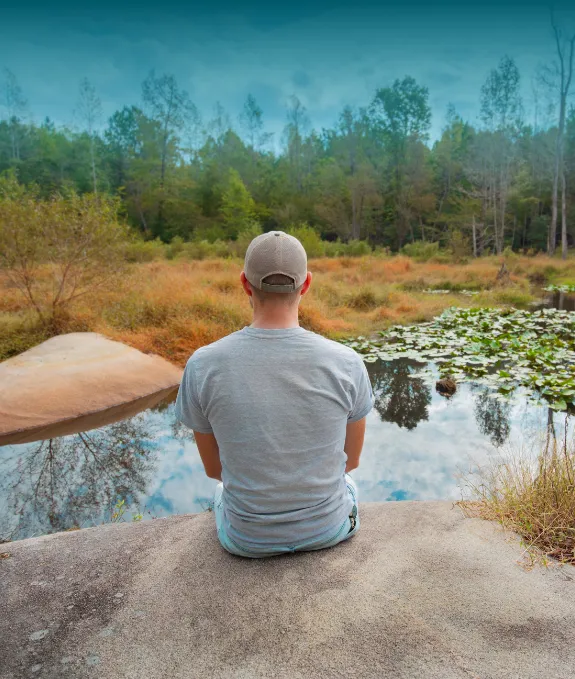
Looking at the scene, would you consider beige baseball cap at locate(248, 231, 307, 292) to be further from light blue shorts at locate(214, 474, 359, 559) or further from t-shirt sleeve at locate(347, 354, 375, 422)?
light blue shorts at locate(214, 474, 359, 559)

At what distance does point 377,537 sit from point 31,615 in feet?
4.76

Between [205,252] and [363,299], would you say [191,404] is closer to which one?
[363,299]

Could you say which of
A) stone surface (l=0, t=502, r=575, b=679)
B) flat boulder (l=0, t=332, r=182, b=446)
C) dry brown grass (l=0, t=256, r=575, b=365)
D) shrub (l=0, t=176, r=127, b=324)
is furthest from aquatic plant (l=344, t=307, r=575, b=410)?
shrub (l=0, t=176, r=127, b=324)

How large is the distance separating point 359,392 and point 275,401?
1.08 ft

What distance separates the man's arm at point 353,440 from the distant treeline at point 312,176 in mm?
30108

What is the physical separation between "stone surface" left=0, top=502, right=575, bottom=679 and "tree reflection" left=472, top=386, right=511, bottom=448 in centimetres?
298

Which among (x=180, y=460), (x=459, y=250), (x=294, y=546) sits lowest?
(x=180, y=460)

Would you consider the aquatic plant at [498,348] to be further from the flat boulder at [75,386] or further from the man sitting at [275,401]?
the man sitting at [275,401]

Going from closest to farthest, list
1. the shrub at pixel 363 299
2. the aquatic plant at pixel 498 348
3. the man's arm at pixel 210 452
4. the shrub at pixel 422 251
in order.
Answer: the man's arm at pixel 210 452 → the aquatic plant at pixel 498 348 → the shrub at pixel 363 299 → the shrub at pixel 422 251

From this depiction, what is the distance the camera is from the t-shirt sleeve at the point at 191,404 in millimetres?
1767

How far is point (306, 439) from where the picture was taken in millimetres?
1774

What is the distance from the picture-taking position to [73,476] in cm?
468

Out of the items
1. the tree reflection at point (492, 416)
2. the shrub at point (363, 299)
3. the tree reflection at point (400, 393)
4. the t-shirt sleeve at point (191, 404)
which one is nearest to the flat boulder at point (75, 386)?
the tree reflection at point (400, 393)

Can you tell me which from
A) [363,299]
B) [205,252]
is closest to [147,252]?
[205,252]
